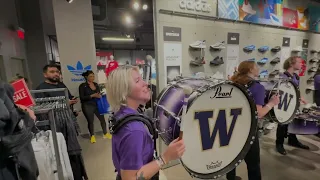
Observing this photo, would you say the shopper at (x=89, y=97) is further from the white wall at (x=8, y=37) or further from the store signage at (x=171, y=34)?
the white wall at (x=8, y=37)

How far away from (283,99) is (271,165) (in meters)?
1.41

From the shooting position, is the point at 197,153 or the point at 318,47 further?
the point at 318,47

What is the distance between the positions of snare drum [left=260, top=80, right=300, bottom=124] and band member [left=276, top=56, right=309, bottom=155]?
0.52m

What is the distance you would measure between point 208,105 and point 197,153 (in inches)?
11.5

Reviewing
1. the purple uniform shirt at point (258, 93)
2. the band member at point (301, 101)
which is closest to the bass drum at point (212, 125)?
the purple uniform shirt at point (258, 93)

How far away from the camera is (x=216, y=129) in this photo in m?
1.13

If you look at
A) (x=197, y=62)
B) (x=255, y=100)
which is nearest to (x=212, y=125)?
(x=255, y=100)

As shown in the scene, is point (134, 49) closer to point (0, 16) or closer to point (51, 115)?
point (0, 16)

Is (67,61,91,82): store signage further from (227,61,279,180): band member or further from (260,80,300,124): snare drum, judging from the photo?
(260,80,300,124): snare drum

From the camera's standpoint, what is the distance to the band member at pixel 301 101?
2.79 m

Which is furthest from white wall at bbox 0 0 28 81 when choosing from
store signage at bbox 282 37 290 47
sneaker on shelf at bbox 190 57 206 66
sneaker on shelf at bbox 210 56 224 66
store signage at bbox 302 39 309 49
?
store signage at bbox 302 39 309 49

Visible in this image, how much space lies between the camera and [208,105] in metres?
1.09

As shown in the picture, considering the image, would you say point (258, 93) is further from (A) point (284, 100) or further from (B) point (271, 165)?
(B) point (271, 165)

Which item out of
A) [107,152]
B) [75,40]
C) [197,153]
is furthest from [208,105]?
[75,40]
